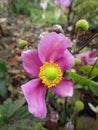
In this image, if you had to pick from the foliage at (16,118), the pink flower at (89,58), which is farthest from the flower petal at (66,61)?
the pink flower at (89,58)

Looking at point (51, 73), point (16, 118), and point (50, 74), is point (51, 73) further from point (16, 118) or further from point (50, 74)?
point (16, 118)

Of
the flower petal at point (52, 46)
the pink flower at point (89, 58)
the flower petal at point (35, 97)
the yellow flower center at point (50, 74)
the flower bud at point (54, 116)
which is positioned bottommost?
the flower bud at point (54, 116)

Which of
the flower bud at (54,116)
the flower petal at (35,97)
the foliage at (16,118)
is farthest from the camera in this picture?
the flower bud at (54,116)

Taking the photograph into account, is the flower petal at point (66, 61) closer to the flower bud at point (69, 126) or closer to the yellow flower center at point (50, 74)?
the yellow flower center at point (50, 74)

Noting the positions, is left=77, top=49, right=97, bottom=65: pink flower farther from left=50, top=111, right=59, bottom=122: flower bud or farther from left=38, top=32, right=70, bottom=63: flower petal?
left=38, top=32, right=70, bottom=63: flower petal

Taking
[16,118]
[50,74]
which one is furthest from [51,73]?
[16,118]

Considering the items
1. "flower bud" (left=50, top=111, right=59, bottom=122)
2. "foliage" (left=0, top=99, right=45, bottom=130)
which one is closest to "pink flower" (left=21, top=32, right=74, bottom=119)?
"foliage" (left=0, top=99, right=45, bottom=130)

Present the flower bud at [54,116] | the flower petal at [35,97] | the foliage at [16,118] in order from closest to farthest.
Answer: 1. the flower petal at [35,97]
2. the foliage at [16,118]
3. the flower bud at [54,116]

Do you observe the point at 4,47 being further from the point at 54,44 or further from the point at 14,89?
the point at 54,44
